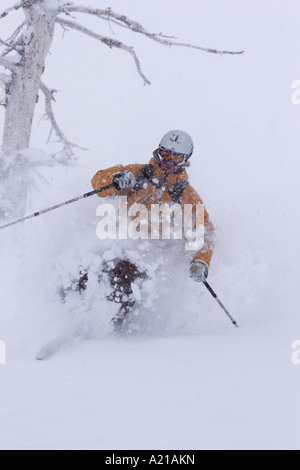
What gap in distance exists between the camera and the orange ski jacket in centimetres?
571

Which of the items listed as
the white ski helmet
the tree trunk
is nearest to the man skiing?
the white ski helmet

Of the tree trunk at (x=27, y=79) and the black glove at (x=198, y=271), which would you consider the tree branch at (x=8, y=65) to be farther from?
the black glove at (x=198, y=271)

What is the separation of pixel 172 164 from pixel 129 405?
136 inches

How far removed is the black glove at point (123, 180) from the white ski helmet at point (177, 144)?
0.66m

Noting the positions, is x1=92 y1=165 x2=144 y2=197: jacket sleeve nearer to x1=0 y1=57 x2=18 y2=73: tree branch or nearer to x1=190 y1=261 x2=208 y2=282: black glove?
x1=190 y1=261 x2=208 y2=282: black glove

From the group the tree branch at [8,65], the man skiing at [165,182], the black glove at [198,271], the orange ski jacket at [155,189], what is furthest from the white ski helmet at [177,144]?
the tree branch at [8,65]

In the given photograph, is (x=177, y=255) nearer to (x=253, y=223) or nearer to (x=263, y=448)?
(x=253, y=223)

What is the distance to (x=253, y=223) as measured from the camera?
24.6ft

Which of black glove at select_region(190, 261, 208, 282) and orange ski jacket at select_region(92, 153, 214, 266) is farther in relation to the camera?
orange ski jacket at select_region(92, 153, 214, 266)

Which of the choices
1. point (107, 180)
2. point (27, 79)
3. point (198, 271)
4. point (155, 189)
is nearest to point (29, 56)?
point (27, 79)

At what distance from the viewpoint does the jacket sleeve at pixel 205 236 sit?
218 inches

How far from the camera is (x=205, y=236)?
5.75 m

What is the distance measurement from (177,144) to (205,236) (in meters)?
1.25

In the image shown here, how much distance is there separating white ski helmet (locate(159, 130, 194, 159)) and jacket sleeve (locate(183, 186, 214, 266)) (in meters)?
0.51
